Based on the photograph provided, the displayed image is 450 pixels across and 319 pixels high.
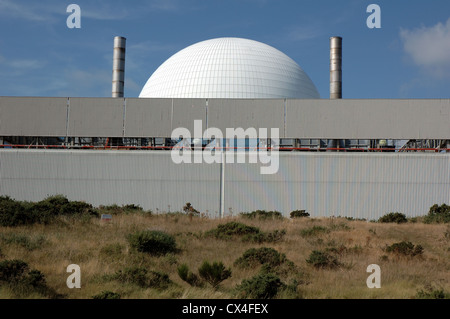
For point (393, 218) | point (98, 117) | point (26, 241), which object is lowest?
point (393, 218)

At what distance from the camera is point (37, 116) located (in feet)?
116

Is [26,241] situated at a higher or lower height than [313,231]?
higher

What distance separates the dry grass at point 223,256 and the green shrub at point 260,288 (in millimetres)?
243

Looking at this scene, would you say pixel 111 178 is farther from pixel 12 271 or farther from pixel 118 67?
pixel 118 67

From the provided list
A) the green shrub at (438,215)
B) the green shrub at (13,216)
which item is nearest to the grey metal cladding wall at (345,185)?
the green shrub at (438,215)

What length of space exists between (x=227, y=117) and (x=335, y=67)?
53.6ft

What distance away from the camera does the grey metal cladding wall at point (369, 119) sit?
112ft

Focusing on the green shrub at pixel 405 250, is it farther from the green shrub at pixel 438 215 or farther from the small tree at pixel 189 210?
the small tree at pixel 189 210

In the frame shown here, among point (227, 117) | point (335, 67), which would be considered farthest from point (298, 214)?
point (335, 67)

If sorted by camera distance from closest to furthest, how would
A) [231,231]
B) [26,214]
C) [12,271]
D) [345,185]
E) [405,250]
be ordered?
[12,271], [405,250], [231,231], [26,214], [345,185]

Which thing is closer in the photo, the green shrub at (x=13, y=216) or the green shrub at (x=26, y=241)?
the green shrub at (x=26, y=241)
